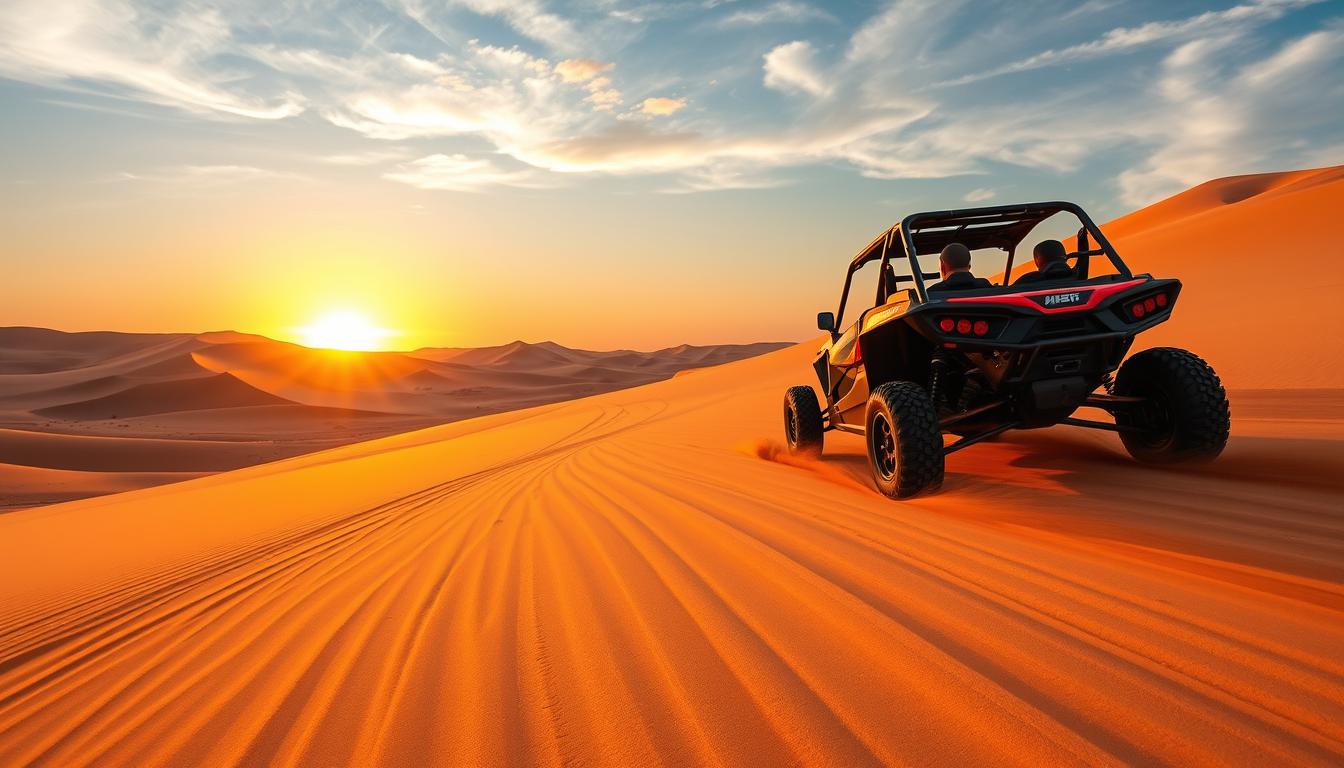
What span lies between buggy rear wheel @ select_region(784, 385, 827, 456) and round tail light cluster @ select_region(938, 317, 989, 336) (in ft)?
9.91

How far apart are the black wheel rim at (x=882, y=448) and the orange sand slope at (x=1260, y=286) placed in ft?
21.1

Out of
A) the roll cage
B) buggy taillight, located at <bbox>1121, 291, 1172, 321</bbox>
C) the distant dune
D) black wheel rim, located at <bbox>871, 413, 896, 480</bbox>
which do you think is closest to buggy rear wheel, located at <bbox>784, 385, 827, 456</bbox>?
the roll cage

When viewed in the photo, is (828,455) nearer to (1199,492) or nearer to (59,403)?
(1199,492)

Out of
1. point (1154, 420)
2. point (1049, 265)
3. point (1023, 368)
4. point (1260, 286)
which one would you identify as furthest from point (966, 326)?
point (1260, 286)

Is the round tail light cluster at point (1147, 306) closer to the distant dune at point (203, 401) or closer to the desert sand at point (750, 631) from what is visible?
the desert sand at point (750, 631)

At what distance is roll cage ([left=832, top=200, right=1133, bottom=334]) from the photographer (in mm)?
4547

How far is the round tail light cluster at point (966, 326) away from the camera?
387 centimetres

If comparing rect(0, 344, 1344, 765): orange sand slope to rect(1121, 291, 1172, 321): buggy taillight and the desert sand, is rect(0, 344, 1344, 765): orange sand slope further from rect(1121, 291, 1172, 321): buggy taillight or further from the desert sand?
rect(1121, 291, 1172, 321): buggy taillight

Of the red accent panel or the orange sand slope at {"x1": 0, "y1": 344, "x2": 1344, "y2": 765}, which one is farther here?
the red accent panel

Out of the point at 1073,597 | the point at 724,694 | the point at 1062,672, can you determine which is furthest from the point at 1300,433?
the point at 724,694

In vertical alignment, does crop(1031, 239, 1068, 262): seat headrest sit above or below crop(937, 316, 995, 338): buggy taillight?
above

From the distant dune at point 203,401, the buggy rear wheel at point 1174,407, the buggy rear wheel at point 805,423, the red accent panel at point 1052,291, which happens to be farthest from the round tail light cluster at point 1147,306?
the distant dune at point 203,401

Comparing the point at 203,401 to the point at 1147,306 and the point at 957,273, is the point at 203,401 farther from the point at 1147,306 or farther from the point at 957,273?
the point at 1147,306

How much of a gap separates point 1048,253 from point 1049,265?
0.82 feet
